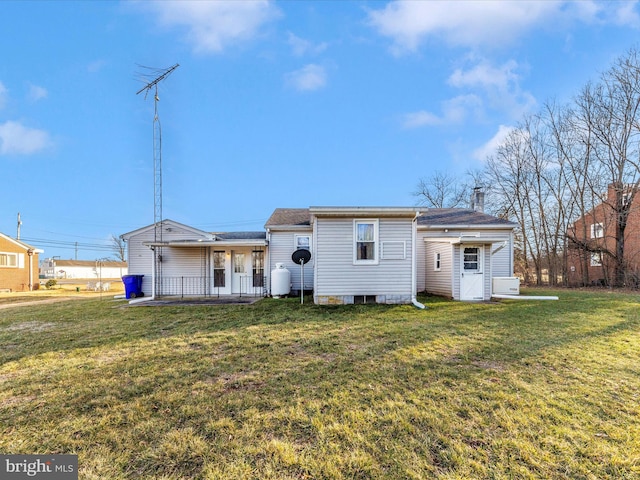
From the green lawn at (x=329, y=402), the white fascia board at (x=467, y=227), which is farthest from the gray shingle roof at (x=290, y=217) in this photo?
the green lawn at (x=329, y=402)

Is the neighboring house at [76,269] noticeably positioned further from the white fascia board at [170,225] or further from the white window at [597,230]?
the white window at [597,230]

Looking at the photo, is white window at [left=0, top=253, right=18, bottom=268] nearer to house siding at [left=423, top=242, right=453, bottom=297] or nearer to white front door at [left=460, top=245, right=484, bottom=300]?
house siding at [left=423, top=242, right=453, bottom=297]

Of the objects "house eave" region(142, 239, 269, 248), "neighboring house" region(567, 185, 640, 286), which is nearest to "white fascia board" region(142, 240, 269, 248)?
"house eave" region(142, 239, 269, 248)

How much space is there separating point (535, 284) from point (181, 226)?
71.1ft

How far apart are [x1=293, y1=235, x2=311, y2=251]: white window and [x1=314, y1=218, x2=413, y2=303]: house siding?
3.27m

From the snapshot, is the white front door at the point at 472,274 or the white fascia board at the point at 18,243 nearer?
the white front door at the point at 472,274

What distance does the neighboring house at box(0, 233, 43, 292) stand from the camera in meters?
19.8

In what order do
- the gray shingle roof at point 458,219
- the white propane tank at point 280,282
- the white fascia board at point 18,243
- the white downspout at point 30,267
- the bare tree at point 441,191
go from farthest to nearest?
the bare tree at point 441,191, the white downspout at point 30,267, the white fascia board at point 18,243, the gray shingle roof at point 458,219, the white propane tank at point 280,282

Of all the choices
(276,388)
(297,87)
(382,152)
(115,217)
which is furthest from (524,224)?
(115,217)

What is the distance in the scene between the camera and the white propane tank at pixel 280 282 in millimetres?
11133

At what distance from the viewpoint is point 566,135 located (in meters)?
18.0

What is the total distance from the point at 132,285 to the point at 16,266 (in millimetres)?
16352

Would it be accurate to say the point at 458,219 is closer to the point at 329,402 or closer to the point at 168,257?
the point at 329,402

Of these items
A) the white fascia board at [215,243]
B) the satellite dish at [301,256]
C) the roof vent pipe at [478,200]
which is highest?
the roof vent pipe at [478,200]
